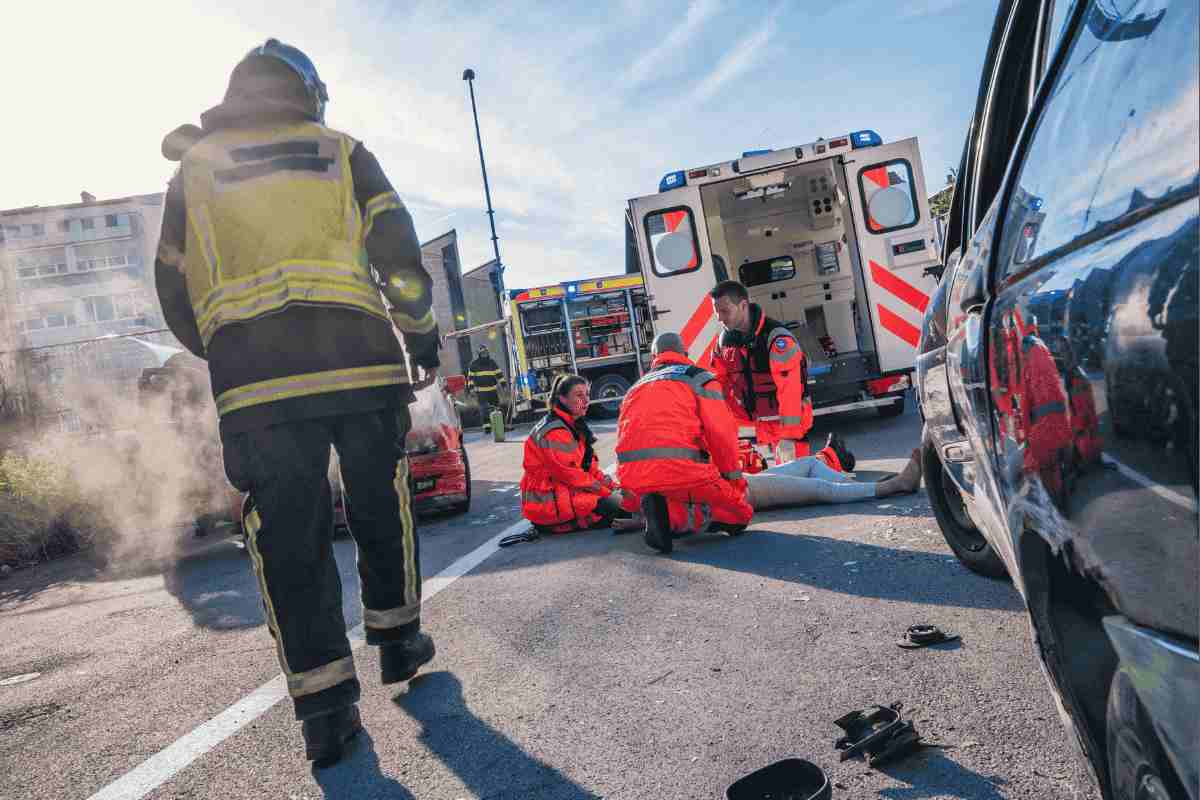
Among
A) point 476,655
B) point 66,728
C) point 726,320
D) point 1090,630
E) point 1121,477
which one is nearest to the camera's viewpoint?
point 1121,477

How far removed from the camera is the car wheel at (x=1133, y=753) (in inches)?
40.8

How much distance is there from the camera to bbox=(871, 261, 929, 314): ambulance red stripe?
27.7 ft

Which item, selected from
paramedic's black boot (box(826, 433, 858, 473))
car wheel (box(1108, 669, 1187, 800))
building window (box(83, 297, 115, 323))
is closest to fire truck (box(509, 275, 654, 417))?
paramedic's black boot (box(826, 433, 858, 473))

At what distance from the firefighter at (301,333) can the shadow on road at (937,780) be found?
1.53 metres

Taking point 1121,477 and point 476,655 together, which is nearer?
point 1121,477

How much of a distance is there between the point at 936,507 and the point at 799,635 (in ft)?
3.30

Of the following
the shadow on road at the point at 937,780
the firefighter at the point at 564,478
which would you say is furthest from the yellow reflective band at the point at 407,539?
the firefighter at the point at 564,478

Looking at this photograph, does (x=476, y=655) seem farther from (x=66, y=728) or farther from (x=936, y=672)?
(x=936, y=672)

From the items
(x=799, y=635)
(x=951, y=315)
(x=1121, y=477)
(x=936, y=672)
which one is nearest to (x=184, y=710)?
(x=799, y=635)

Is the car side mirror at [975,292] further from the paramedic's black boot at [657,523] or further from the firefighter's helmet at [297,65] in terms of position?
the paramedic's black boot at [657,523]

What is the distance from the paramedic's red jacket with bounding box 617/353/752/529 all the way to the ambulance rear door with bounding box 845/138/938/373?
4.09 meters

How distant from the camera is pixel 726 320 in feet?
23.2

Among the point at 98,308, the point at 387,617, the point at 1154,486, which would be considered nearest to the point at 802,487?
the point at 387,617

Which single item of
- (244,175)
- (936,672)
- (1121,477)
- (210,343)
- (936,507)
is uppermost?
(244,175)
